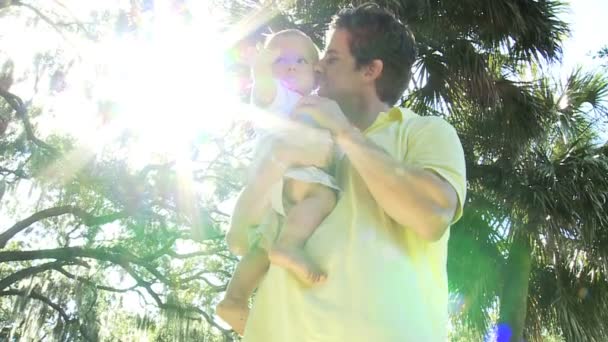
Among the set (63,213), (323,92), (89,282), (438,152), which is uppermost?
(63,213)

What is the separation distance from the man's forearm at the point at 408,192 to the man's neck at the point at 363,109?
30 cm

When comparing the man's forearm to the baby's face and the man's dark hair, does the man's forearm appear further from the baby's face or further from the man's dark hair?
the baby's face

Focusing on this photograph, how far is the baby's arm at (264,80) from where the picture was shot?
190 centimetres

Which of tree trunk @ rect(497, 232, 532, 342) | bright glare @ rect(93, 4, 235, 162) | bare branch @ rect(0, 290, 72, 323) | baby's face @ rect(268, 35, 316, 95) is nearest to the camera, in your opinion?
baby's face @ rect(268, 35, 316, 95)

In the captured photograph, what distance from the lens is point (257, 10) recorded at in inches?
205

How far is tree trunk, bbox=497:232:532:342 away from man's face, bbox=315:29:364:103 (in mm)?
4104

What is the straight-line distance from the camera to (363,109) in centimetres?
150

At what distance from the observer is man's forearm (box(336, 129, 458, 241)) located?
1.16 meters

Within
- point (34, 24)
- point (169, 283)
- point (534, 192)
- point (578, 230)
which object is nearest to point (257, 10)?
point (534, 192)

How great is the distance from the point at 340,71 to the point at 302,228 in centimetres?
43

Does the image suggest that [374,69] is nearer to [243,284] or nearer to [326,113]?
[326,113]

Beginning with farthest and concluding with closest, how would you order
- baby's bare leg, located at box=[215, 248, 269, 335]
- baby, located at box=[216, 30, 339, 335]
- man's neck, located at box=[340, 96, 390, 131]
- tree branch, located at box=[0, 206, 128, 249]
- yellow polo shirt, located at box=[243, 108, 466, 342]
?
tree branch, located at box=[0, 206, 128, 249], man's neck, located at box=[340, 96, 390, 131], baby's bare leg, located at box=[215, 248, 269, 335], baby, located at box=[216, 30, 339, 335], yellow polo shirt, located at box=[243, 108, 466, 342]

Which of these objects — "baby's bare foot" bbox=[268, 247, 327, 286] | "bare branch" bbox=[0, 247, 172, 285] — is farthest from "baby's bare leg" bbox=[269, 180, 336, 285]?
"bare branch" bbox=[0, 247, 172, 285]

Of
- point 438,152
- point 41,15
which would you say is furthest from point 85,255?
point 438,152
